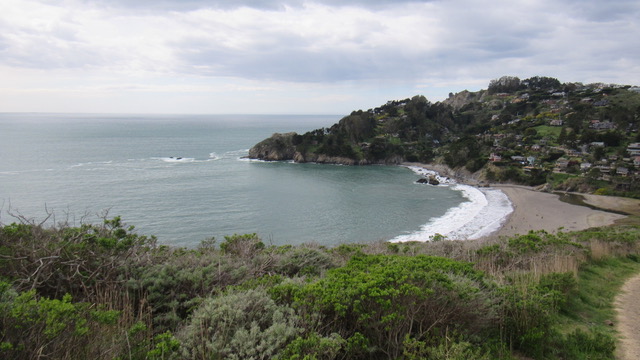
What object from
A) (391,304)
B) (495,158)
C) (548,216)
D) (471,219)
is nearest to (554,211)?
(548,216)

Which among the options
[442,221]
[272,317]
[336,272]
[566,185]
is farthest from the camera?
[566,185]

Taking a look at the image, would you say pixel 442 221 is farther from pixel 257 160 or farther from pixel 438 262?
pixel 257 160

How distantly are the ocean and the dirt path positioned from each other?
18.2 metres

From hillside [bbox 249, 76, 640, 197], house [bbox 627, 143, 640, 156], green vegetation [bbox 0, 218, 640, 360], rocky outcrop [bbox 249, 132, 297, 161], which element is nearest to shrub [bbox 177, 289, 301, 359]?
green vegetation [bbox 0, 218, 640, 360]

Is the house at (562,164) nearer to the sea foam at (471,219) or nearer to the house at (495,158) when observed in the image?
the house at (495,158)

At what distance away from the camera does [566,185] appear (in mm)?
45375

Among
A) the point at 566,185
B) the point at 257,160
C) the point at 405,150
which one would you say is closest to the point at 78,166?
the point at 257,160

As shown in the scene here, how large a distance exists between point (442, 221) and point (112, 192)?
109ft

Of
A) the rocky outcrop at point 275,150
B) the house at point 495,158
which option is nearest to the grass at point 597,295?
the house at point 495,158

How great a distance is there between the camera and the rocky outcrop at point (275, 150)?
7156 cm

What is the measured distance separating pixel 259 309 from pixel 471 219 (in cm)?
3201

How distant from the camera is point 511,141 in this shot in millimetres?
66625

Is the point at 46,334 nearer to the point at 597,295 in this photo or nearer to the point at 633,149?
the point at 597,295

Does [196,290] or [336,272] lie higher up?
[336,272]
